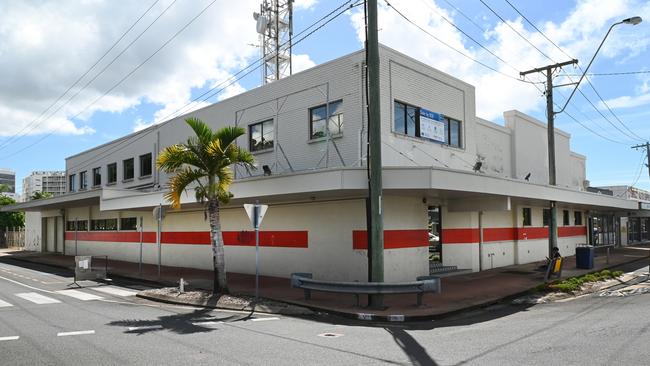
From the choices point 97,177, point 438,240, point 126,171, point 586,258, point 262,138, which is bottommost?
point 586,258

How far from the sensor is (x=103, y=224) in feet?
102

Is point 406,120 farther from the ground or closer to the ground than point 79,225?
farther from the ground

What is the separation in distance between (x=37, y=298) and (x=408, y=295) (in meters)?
10.3

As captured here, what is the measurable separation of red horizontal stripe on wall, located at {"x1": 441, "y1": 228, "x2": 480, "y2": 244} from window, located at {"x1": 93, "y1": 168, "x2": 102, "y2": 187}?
25.0 meters

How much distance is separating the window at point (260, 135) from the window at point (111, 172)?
1554 centimetres

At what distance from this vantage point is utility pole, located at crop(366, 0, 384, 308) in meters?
11.8

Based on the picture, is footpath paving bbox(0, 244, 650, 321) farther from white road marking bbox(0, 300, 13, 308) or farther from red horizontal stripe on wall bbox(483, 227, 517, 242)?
white road marking bbox(0, 300, 13, 308)

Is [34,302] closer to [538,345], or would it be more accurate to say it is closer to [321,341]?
[321,341]

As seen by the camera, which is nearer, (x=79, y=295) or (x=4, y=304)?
(x=4, y=304)

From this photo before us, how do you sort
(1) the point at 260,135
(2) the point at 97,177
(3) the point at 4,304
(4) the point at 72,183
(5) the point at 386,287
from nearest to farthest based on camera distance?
(5) the point at 386,287
(3) the point at 4,304
(1) the point at 260,135
(2) the point at 97,177
(4) the point at 72,183

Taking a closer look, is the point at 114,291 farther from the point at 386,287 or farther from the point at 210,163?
the point at 386,287

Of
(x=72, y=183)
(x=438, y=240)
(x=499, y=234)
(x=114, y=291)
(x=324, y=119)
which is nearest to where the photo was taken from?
(x=114, y=291)

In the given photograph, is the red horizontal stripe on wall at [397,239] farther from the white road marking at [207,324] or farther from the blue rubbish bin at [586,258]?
the blue rubbish bin at [586,258]

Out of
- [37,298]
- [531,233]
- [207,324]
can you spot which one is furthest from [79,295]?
[531,233]
